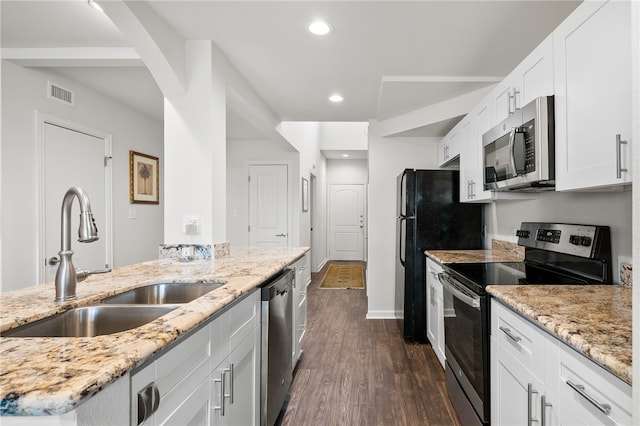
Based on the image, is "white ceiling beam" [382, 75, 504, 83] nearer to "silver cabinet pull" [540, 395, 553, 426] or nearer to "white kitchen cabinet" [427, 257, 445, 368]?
"white kitchen cabinet" [427, 257, 445, 368]

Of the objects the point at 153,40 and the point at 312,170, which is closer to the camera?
the point at 153,40

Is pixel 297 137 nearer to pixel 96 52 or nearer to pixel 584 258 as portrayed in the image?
pixel 96 52

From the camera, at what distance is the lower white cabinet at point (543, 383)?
86 cm

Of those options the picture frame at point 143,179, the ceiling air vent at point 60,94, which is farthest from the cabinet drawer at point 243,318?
the picture frame at point 143,179

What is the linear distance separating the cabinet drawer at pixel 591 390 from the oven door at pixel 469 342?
57 centimetres

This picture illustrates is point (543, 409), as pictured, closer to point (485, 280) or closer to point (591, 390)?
point (591, 390)

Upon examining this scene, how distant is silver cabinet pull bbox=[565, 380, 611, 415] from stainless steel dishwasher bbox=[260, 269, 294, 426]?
1266 mm

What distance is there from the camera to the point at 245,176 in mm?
5598

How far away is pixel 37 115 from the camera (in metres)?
2.79

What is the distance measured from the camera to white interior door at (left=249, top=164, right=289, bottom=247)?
5547mm

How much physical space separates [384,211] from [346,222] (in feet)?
16.2

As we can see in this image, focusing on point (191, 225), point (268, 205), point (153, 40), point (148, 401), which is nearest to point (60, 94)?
point (153, 40)

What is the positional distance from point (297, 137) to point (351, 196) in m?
3.92

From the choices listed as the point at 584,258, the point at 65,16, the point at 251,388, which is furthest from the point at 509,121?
the point at 65,16
